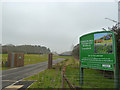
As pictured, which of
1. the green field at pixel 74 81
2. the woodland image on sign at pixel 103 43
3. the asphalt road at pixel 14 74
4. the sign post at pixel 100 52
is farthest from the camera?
the asphalt road at pixel 14 74

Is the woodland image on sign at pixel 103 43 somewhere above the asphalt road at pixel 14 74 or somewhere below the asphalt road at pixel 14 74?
above

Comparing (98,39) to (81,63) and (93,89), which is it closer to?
(81,63)

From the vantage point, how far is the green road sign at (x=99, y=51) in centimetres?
472

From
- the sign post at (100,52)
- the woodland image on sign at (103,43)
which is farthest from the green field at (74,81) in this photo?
the woodland image on sign at (103,43)

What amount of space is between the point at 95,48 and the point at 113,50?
0.97 m

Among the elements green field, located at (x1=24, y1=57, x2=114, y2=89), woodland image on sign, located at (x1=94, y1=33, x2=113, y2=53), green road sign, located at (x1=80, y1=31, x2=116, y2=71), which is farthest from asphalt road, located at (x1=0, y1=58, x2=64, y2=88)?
woodland image on sign, located at (x1=94, y1=33, x2=113, y2=53)

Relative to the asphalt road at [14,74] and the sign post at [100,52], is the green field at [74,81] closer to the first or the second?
the sign post at [100,52]

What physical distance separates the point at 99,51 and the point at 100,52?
9 centimetres

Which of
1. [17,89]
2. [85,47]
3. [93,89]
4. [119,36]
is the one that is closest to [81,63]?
[85,47]

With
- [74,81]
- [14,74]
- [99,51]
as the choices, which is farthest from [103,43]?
[14,74]

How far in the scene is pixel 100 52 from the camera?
5.14 m

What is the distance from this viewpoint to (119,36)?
6.07 meters

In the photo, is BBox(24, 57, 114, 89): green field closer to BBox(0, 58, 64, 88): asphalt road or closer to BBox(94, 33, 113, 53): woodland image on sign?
BBox(0, 58, 64, 88): asphalt road

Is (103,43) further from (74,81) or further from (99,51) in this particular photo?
(74,81)
